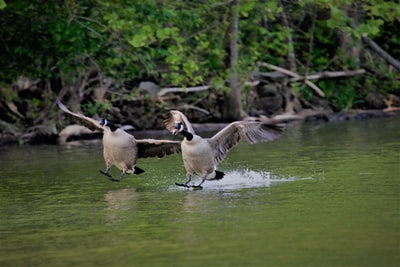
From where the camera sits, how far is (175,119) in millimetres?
15203

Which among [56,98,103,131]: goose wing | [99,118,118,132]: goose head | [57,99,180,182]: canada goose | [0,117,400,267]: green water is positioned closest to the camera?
[0,117,400,267]: green water

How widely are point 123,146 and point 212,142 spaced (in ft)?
4.43

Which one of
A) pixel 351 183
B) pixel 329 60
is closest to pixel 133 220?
pixel 351 183

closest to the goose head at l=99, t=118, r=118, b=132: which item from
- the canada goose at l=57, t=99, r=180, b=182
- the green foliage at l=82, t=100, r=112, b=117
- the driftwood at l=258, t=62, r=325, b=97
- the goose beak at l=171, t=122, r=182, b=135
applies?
the canada goose at l=57, t=99, r=180, b=182

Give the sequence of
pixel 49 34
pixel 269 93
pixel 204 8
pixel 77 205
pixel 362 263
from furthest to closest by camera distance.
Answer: pixel 269 93, pixel 204 8, pixel 49 34, pixel 77 205, pixel 362 263

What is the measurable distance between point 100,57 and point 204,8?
13.4ft

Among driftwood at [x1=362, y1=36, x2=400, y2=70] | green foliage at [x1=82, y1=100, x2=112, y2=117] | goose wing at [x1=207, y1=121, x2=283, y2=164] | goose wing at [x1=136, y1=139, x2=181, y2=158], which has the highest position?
driftwood at [x1=362, y1=36, x2=400, y2=70]

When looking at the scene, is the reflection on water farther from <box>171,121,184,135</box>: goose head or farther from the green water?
<box>171,121,184,135</box>: goose head

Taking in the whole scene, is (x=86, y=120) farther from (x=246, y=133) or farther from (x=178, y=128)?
(x=246, y=133)

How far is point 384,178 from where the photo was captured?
13953 millimetres

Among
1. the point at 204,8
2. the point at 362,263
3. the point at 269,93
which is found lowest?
the point at 362,263

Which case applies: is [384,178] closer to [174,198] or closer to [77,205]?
[174,198]

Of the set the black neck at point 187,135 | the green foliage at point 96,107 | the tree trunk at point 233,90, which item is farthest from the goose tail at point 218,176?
the tree trunk at point 233,90

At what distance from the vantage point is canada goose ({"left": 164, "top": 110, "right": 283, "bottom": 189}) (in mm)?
14188
